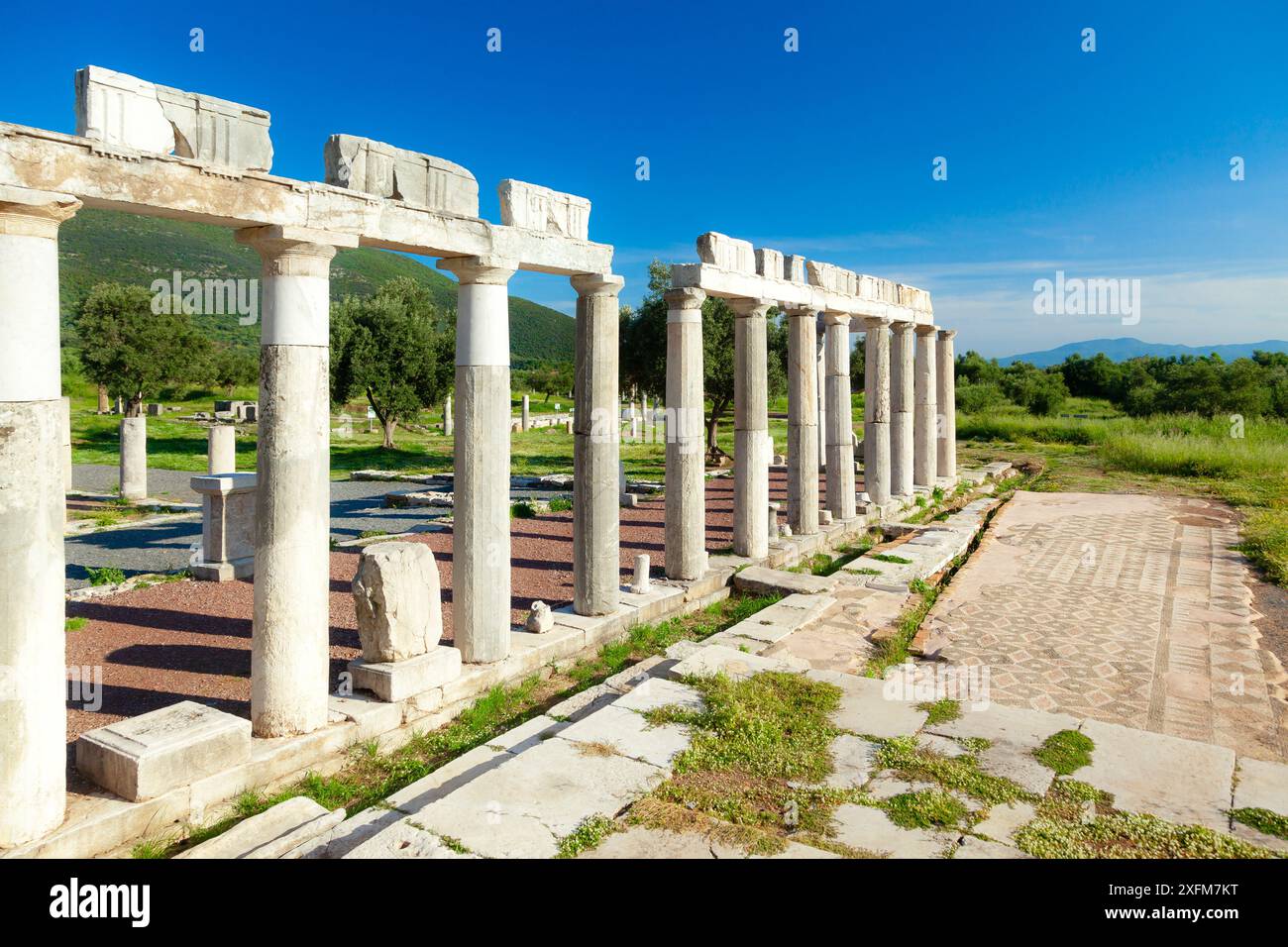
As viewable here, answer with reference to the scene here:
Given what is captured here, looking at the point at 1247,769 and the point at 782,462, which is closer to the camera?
the point at 1247,769

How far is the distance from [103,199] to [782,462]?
23450 mm

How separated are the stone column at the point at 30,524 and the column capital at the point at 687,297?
714 cm

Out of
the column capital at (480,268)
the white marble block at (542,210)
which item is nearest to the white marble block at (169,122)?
the column capital at (480,268)

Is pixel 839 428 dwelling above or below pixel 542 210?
below

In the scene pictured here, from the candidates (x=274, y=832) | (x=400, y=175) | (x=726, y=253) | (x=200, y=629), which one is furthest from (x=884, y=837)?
(x=726, y=253)

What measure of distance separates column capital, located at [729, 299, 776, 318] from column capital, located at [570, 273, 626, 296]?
137 inches

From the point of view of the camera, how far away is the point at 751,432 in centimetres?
1255

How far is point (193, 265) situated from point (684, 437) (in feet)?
391

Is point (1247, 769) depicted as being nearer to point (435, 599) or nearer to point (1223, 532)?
point (435, 599)

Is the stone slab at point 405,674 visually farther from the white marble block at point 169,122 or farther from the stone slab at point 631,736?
the white marble block at point 169,122

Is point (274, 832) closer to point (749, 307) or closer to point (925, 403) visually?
point (749, 307)
